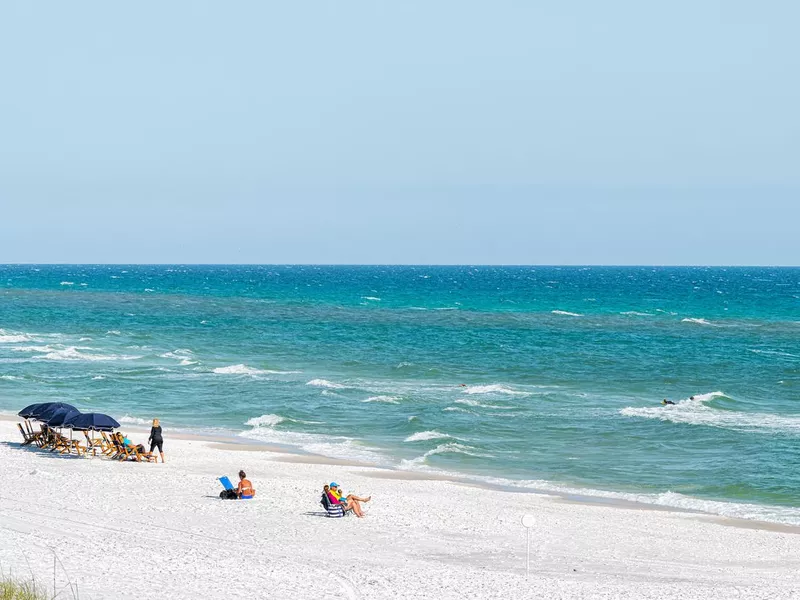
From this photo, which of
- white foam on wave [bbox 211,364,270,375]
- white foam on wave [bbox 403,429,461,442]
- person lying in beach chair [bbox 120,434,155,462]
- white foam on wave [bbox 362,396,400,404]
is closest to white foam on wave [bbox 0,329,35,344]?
white foam on wave [bbox 211,364,270,375]

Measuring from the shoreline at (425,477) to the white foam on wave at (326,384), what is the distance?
35.4ft

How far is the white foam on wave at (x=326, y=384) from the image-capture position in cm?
4560

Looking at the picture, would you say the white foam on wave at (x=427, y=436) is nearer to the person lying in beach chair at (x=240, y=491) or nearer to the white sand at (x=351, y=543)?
the white sand at (x=351, y=543)

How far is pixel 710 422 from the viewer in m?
37.2

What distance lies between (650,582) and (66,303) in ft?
315

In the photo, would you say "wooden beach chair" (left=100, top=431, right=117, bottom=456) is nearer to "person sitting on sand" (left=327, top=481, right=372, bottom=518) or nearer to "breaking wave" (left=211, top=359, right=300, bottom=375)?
"person sitting on sand" (left=327, top=481, right=372, bottom=518)

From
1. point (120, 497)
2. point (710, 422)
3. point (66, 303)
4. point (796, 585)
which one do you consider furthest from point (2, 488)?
point (66, 303)

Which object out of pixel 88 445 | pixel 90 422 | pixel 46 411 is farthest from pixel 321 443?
pixel 46 411

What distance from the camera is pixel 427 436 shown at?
34.4m

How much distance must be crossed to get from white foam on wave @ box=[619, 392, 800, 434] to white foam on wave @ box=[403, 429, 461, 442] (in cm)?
841

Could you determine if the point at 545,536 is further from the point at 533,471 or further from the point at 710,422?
the point at 710,422

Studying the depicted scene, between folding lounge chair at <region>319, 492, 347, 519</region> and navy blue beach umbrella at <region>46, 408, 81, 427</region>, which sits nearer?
folding lounge chair at <region>319, 492, 347, 519</region>

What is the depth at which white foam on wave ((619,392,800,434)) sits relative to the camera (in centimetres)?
3619

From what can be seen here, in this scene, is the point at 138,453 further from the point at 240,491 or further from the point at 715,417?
the point at 715,417
